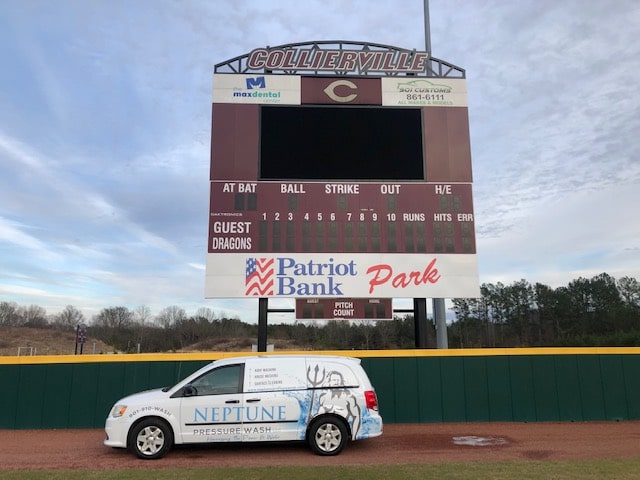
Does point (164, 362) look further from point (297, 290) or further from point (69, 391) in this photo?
point (297, 290)

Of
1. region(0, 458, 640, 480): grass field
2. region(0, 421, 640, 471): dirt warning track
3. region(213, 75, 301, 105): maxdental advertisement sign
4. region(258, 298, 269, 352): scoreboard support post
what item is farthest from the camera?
region(213, 75, 301, 105): maxdental advertisement sign

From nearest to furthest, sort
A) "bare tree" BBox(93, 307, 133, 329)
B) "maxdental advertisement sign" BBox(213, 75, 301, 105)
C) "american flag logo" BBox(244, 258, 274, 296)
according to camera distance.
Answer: "american flag logo" BBox(244, 258, 274, 296)
"maxdental advertisement sign" BBox(213, 75, 301, 105)
"bare tree" BBox(93, 307, 133, 329)

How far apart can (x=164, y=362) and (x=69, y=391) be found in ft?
7.46

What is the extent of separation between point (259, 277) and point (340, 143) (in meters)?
5.01

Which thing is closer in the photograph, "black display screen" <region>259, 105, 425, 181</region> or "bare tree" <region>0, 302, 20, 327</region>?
"black display screen" <region>259, 105, 425, 181</region>

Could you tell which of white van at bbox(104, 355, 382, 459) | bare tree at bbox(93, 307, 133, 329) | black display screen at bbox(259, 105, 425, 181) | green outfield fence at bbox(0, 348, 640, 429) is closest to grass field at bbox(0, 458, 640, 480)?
white van at bbox(104, 355, 382, 459)

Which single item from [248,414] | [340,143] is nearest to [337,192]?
[340,143]

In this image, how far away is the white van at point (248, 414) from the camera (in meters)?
8.14

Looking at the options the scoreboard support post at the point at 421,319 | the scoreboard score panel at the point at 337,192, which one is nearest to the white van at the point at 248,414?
the scoreboard score panel at the point at 337,192

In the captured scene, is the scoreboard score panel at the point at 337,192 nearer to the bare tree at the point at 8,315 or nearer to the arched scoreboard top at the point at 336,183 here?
the arched scoreboard top at the point at 336,183

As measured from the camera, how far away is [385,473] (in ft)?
22.2

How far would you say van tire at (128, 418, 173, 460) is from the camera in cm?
804

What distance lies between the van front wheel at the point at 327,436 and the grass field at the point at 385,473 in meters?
1.12

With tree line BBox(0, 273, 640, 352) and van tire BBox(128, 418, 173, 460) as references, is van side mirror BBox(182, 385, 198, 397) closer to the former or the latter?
van tire BBox(128, 418, 173, 460)
